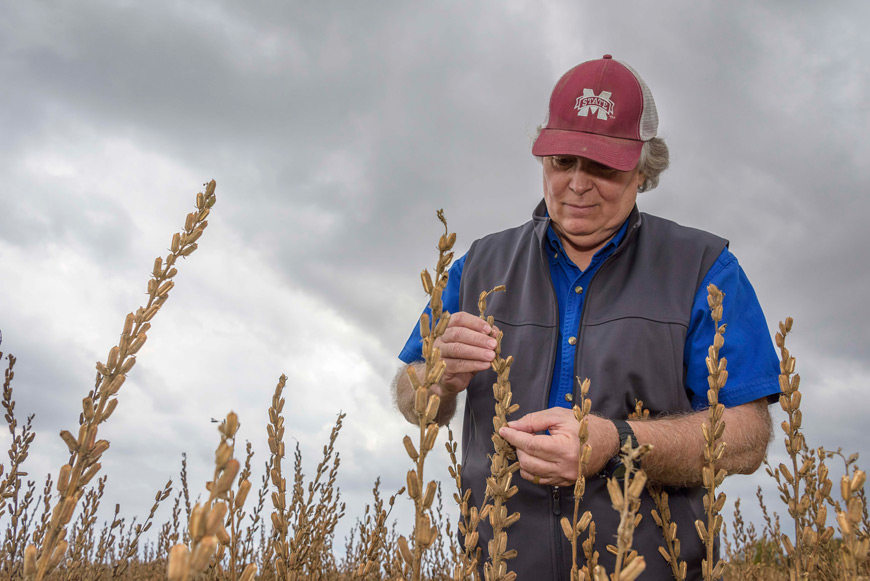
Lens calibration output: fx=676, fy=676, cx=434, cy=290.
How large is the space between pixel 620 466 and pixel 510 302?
1.07 meters

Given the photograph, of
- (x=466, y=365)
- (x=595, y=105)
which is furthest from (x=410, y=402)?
(x=595, y=105)

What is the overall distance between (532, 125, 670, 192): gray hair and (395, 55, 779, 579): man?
1 centimetres

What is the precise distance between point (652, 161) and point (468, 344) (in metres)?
1.62

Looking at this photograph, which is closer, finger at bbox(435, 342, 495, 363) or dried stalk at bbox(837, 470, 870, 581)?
dried stalk at bbox(837, 470, 870, 581)

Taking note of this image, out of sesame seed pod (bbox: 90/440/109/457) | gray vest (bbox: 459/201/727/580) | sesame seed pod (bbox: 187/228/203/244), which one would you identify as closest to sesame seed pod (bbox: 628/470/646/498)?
sesame seed pod (bbox: 90/440/109/457)

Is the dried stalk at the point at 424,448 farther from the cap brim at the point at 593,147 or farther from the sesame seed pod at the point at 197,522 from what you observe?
the cap brim at the point at 593,147

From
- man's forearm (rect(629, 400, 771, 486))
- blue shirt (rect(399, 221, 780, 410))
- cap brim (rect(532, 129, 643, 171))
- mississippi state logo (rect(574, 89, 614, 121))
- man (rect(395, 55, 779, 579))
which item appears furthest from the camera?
mississippi state logo (rect(574, 89, 614, 121))

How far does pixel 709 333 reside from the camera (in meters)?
2.64

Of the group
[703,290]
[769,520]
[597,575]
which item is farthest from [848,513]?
[769,520]

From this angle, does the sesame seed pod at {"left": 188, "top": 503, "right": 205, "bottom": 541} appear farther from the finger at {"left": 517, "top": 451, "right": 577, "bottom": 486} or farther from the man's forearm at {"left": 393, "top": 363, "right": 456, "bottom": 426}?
the man's forearm at {"left": 393, "top": 363, "right": 456, "bottom": 426}

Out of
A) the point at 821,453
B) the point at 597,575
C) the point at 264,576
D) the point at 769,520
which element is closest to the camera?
the point at 597,575

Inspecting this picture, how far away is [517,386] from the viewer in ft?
9.13

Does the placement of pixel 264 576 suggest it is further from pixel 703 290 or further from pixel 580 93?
pixel 580 93

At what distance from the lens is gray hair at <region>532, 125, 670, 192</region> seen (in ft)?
10.2
